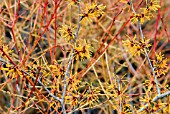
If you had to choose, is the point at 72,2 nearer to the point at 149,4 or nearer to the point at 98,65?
the point at 149,4

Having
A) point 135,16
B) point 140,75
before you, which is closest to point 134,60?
point 140,75

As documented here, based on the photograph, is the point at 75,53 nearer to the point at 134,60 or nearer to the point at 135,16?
the point at 135,16

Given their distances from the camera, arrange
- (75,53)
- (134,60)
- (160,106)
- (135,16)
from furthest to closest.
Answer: (134,60) < (160,106) < (135,16) < (75,53)

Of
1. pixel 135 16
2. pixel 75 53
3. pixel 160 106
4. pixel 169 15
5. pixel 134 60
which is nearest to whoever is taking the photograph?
pixel 75 53

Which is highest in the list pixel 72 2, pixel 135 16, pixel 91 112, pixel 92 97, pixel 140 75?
pixel 72 2

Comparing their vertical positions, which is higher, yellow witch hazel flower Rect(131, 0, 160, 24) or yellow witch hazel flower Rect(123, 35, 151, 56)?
yellow witch hazel flower Rect(131, 0, 160, 24)

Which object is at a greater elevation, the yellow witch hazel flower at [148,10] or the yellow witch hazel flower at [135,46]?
the yellow witch hazel flower at [148,10]

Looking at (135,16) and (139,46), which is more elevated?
(135,16)

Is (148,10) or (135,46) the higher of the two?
(148,10)

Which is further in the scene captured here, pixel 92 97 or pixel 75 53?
pixel 92 97
